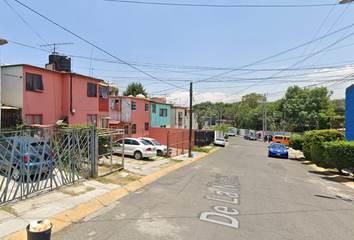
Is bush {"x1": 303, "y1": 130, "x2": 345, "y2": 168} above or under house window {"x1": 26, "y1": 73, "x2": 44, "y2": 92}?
under

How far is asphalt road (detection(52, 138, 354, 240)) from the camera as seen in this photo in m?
4.28

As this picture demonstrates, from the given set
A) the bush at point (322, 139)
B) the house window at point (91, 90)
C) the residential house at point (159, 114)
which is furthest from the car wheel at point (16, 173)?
the residential house at point (159, 114)

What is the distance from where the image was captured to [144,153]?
14117 millimetres

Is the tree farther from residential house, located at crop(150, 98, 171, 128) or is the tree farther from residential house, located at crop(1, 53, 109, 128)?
residential house, located at crop(1, 53, 109, 128)

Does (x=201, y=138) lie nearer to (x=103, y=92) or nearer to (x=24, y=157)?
(x=103, y=92)

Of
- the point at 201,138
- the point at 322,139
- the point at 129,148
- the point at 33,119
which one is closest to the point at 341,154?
the point at 322,139

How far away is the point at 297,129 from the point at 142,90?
43452 millimetres

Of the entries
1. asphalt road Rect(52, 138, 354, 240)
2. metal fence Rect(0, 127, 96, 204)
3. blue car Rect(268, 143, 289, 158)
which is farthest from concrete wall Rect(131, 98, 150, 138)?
asphalt road Rect(52, 138, 354, 240)

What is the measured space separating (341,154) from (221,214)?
8.83m

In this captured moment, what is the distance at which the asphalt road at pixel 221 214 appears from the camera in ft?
14.0

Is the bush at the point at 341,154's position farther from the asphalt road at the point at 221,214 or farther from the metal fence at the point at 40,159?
the metal fence at the point at 40,159

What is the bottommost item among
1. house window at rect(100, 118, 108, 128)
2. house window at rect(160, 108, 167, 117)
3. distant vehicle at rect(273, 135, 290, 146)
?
distant vehicle at rect(273, 135, 290, 146)

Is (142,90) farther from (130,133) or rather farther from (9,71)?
(9,71)

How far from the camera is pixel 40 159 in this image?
19.0 feet
